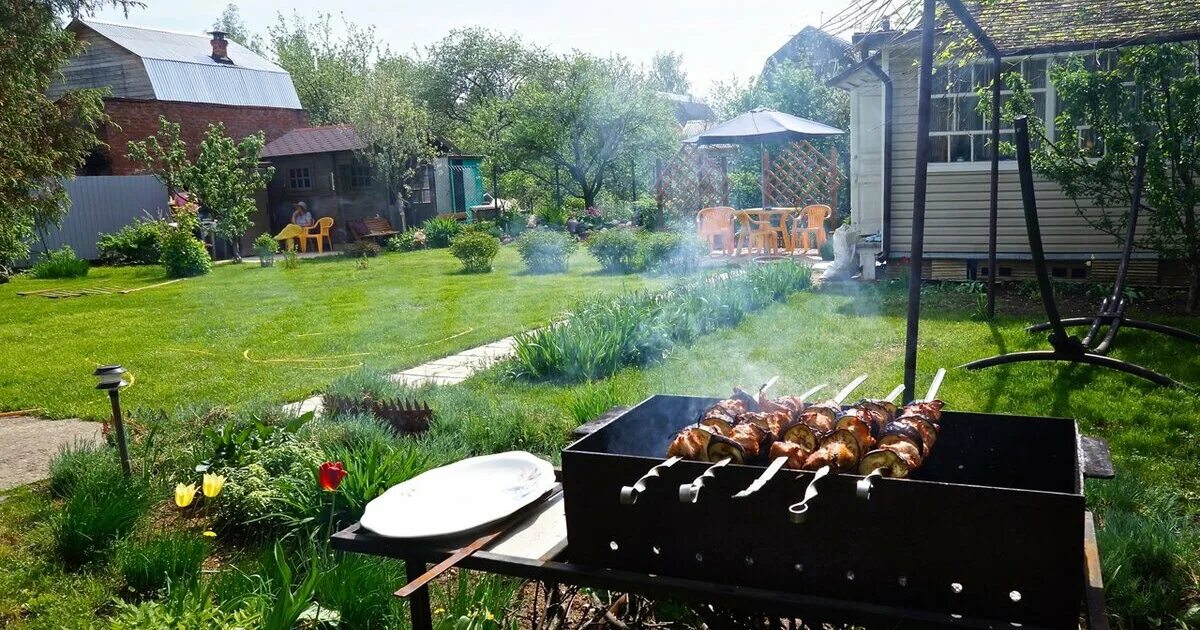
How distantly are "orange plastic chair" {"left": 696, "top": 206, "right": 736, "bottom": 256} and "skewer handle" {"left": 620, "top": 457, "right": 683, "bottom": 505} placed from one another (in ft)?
40.1

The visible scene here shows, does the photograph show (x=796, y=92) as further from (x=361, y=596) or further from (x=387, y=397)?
(x=361, y=596)

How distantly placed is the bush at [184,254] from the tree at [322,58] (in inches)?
888

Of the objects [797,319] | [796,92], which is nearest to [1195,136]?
[797,319]

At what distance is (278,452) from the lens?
12.3 feet

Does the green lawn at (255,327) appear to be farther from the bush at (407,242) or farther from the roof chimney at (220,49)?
the roof chimney at (220,49)

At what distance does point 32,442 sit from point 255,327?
13.8ft

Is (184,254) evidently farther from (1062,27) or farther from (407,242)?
(1062,27)

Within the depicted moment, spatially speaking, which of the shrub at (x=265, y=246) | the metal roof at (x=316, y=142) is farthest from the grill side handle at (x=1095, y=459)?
the metal roof at (x=316, y=142)

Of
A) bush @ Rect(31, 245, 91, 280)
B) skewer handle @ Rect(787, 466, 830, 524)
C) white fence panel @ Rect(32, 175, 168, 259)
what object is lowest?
bush @ Rect(31, 245, 91, 280)

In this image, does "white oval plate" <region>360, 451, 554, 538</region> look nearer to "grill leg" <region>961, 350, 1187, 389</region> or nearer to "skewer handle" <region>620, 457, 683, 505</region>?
"skewer handle" <region>620, 457, 683, 505</region>

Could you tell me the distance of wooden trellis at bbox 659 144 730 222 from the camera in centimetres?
1872

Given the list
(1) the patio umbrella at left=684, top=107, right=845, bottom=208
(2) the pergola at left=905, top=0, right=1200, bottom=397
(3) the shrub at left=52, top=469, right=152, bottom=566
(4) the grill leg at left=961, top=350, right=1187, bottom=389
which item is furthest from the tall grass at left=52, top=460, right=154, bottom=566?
(1) the patio umbrella at left=684, top=107, right=845, bottom=208

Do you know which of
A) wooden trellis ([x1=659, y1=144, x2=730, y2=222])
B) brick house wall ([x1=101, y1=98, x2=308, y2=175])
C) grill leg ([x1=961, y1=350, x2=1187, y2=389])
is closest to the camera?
grill leg ([x1=961, y1=350, x2=1187, y2=389])

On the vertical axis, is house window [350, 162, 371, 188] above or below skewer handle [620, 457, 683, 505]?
above
